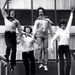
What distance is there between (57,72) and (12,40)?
2.90 meters

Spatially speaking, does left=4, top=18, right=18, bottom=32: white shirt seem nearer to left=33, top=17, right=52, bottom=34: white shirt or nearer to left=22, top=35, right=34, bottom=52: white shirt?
left=22, top=35, right=34, bottom=52: white shirt

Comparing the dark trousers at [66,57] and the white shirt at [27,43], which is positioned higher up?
the white shirt at [27,43]

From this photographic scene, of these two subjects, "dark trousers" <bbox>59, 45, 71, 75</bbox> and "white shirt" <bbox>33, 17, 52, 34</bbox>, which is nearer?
"white shirt" <bbox>33, 17, 52, 34</bbox>

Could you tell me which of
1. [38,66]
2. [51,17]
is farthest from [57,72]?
[51,17]

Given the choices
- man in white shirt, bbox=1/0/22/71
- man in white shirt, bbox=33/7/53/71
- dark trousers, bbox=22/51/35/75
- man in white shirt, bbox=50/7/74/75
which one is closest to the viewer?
man in white shirt, bbox=1/0/22/71

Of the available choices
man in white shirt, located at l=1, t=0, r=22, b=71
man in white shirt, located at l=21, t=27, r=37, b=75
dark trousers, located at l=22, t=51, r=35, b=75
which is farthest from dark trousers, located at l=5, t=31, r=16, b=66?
dark trousers, located at l=22, t=51, r=35, b=75

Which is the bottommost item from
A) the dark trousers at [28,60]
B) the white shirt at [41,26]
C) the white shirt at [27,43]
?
the dark trousers at [28,60]

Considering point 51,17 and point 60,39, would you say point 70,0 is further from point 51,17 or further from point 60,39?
point 60,39

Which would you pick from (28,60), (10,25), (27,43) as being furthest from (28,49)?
(10,25)

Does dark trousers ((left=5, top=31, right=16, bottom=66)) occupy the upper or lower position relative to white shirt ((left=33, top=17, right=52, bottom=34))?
lower

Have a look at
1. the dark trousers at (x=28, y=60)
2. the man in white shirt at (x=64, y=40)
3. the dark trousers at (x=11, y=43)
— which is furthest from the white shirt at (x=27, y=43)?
the man in white shirt at (x=64, y=40)

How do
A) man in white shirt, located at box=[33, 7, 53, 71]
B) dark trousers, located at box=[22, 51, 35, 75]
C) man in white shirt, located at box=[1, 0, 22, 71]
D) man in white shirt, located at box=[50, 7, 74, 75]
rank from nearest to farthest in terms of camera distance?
1. man in white shirt, located at box=[1, 0, 22, 71]
2. man in white shirt, located at box=[33, 7, 53, 71]
3. man in white shirt, located at box=[50, 7, 74, 75]
4. dark trousers, located at box=[22, 51, 35, 75]

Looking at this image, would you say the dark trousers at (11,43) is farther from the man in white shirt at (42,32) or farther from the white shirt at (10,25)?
the man in white shirt at (42,32)

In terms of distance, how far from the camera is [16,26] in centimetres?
2253
